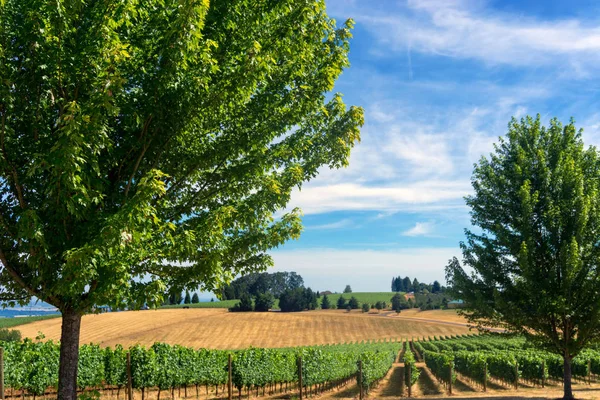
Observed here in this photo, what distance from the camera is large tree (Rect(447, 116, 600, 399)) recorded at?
15102 millimetres

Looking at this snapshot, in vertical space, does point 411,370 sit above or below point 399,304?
above

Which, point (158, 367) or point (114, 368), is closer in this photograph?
point (114, 368)

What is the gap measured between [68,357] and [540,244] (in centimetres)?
1587

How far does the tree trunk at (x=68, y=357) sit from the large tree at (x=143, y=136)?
0.02 meters

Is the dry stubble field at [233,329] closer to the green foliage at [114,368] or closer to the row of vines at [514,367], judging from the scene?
the row of vines at [514,367]

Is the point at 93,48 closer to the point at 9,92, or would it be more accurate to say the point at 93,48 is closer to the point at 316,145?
the point at 9,92

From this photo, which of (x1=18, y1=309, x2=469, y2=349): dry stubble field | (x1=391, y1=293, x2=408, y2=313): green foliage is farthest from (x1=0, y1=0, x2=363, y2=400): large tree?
(x1=391, y1=293, x2=408, y2=313): green foliage

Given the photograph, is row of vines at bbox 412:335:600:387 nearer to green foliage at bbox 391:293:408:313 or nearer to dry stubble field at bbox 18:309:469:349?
dry stubble field at bbox 18:309:469:349

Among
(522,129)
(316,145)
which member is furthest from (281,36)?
(522,129)

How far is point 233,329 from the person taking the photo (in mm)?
73812

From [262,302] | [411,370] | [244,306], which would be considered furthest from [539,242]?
[262,302]

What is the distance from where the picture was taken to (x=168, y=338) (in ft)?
208

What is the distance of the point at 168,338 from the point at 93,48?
63162mm

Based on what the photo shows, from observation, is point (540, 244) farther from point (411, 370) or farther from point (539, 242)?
point (411, 370)
